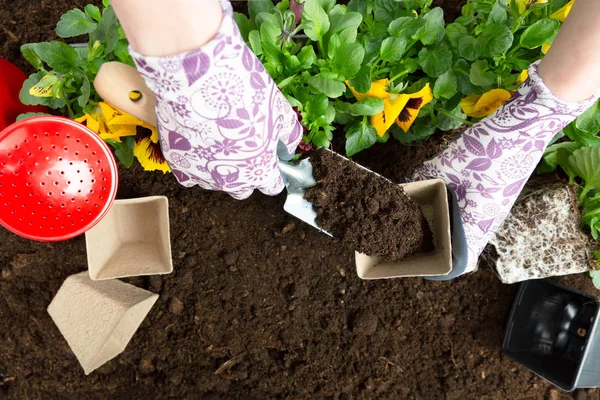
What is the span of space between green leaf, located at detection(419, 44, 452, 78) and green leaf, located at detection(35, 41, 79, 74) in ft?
2.13

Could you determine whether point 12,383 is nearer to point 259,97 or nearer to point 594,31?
point 259,97

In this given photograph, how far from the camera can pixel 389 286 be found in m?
1.17

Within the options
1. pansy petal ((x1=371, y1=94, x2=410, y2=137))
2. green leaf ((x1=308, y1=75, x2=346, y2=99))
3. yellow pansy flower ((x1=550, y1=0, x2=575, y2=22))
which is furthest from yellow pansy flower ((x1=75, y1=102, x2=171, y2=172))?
yellow pansy flower ((x1=550, y1=0, x2=575, y2=22))

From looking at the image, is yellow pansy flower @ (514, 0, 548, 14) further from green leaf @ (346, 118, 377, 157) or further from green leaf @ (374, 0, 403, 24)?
green leaf @ (346, 118, 377, 157)

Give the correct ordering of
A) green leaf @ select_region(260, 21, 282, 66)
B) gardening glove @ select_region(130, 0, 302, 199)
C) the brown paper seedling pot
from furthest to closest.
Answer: the brown paper seedling pot < green leaf @ select_region(260, 21, 282, 66) < gardening glove @ select_region(130, 0, 302, 199)

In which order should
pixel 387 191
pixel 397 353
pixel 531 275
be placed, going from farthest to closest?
pixel 397 353
pixel 531 275
pixel 387 191

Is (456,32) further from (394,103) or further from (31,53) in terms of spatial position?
(31,53)

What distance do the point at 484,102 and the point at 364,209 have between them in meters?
0.32

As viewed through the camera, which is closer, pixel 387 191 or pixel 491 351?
pixel 387 191

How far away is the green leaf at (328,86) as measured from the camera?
0.88 metres

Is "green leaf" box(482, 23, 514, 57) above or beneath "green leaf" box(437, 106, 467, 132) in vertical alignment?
above

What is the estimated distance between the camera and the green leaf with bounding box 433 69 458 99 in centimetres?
96

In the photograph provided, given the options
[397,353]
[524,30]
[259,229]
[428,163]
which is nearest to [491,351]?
[397,353]

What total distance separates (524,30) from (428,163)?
A: 0.31 metres
